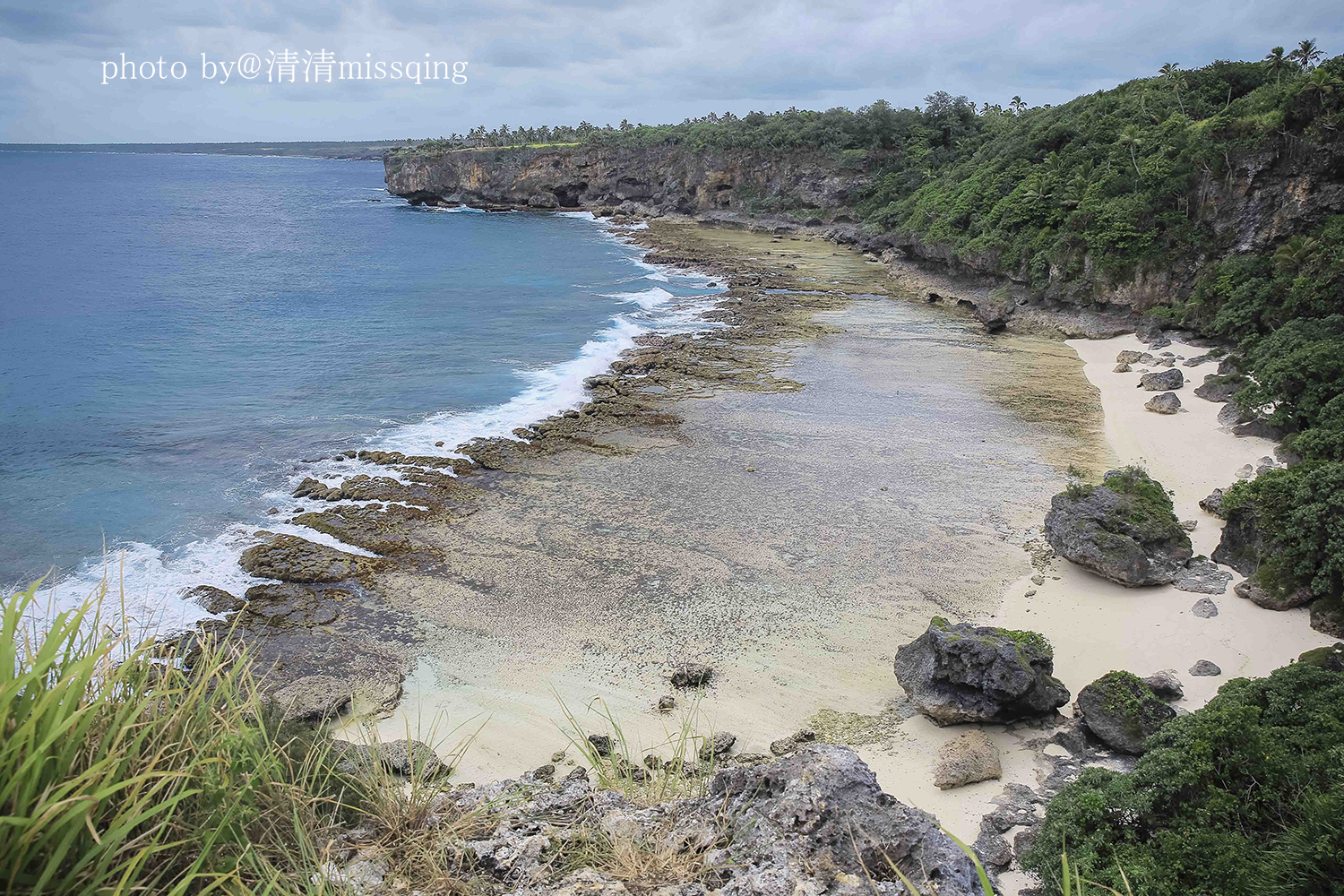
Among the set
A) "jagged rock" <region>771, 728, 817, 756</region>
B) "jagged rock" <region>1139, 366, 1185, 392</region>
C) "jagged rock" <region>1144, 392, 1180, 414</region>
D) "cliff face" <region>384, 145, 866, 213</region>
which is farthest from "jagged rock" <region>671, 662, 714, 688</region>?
"cliff face" <region>384, 145, 866, 213</region>

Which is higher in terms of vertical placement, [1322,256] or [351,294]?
[1322,256]

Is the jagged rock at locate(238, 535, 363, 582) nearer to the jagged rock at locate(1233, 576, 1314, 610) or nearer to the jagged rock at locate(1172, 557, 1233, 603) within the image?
the jagged rock at locate(1172, 557, 1233, 603)

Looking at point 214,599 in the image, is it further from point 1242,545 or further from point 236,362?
point 236,362

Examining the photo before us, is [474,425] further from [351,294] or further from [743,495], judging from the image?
[351,294]

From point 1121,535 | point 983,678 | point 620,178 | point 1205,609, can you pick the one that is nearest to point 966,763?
point 983,678

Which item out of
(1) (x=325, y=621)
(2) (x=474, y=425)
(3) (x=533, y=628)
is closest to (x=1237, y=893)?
(3) (x=533, y=628)

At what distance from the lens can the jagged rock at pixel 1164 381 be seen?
2695 cm

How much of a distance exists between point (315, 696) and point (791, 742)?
7.59 m

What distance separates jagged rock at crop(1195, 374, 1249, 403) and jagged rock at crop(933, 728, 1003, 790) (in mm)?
19272

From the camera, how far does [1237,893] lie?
6.46 m

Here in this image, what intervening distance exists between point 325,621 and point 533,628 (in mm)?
4081

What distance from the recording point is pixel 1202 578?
49.6 feet

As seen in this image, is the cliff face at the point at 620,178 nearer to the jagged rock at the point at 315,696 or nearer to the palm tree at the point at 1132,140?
the palm tree at the point at 1132,140

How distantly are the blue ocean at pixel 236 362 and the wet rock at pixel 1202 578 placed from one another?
1854 cm
